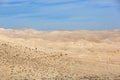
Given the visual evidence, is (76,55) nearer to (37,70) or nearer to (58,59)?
(58,59)

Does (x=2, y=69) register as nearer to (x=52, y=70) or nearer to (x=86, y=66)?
(x=52, y=70)

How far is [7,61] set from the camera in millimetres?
23297

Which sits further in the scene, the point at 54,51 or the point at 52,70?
the point at 54,51

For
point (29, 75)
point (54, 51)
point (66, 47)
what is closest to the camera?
point (29, 75)

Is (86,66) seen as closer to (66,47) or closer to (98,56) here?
(98,56)

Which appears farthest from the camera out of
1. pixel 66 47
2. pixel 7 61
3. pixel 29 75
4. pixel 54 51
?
pixel 66 47

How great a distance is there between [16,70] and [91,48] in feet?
32.3

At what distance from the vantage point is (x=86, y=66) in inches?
940

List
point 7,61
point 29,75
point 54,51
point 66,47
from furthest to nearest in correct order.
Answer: point 66,47 < point 54,51 < point 7,61 < point 29,75

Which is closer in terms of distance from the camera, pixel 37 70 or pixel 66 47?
pixel 37 70

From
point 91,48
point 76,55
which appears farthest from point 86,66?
point 91,48

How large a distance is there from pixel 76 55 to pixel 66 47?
11.5ft

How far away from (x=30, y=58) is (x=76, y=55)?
4.04 metres

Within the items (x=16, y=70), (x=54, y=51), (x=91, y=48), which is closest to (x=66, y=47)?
(x=91, y=48)
